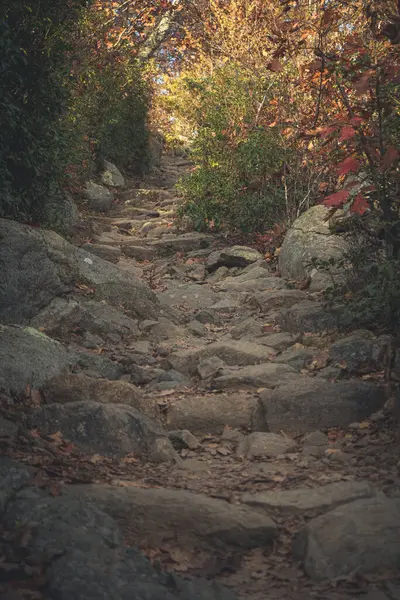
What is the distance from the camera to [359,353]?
548 cm

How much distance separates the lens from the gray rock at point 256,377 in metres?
5.48

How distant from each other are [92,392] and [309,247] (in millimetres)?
4970

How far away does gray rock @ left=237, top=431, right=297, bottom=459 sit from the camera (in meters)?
4.39

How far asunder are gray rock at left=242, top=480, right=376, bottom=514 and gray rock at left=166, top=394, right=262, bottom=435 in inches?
51.2

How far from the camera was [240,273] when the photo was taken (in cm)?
1004

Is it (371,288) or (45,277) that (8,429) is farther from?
(45,277)

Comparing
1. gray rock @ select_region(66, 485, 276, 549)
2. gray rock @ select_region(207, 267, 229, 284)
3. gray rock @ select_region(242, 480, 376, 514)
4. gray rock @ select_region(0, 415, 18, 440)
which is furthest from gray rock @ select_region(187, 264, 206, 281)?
gray rock @ select_region(66, 485, 276, 549)

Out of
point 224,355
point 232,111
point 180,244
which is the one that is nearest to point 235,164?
point 232,111

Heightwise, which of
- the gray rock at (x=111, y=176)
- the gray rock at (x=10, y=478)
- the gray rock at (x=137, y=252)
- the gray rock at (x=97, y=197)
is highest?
the gray rock at (x=111, y=176)

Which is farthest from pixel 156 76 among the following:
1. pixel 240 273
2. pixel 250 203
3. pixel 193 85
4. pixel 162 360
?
pixel 162 360

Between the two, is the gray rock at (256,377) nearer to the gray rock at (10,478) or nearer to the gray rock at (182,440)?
the gray rock at (182,440)

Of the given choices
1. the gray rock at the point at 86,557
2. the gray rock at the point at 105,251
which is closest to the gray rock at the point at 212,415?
the gray rock at the point at 86,557

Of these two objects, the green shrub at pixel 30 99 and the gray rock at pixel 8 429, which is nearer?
the gray rock at pixel 8 429

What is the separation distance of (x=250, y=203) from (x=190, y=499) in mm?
8378
